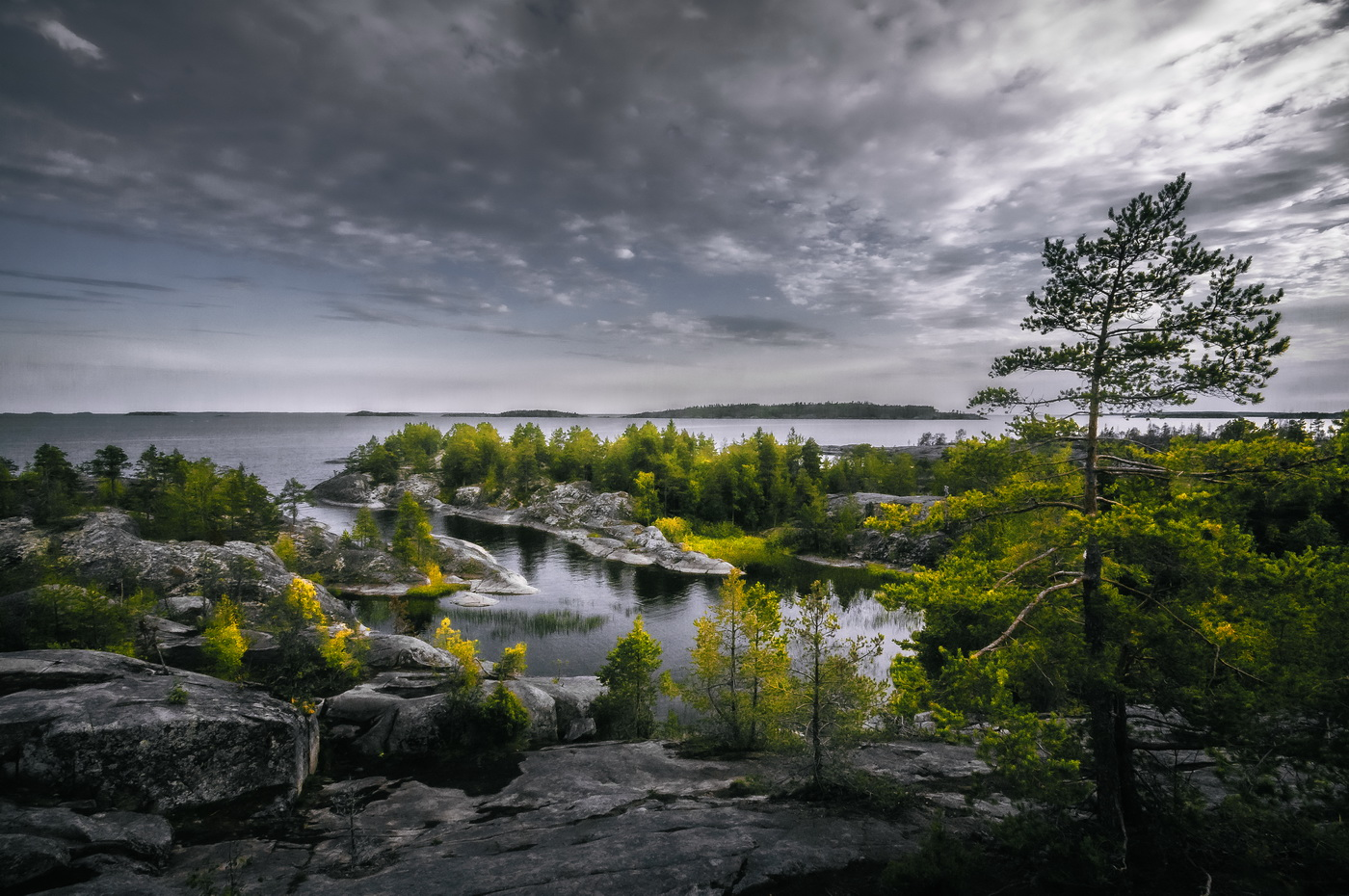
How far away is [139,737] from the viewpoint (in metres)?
14.0

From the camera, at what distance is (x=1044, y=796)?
9500 mm

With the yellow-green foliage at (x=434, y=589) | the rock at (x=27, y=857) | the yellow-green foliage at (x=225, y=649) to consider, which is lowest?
the yellow-green foliage at (x=434, y=589)

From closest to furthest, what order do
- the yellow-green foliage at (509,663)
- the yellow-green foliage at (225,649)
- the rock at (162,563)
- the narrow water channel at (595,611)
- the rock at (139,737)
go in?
the rock at (139,737) → the yellow-green foliage at (225,649) → the yellow-green foliage at (509,663) → the rock at (162,563) → the narrow water channel at (595,611)

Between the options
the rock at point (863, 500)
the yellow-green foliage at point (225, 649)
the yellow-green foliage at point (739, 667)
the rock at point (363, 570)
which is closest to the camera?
the yellow-green foliage at point (739, 667)

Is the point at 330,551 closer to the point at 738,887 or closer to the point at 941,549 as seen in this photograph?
the point at 738,887

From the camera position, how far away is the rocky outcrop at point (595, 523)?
200 feet

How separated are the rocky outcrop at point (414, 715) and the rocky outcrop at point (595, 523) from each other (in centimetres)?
3267

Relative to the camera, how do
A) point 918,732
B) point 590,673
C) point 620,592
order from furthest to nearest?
point 620,592 → point 590,673 → point 918,732

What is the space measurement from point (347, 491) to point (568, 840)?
10609cm

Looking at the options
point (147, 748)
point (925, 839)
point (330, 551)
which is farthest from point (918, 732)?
point (330, 551)

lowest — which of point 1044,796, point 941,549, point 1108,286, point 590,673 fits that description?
point 590,673

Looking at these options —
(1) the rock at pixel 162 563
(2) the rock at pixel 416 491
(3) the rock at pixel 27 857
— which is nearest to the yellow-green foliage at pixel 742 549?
(1) the rock at pixel 162 563

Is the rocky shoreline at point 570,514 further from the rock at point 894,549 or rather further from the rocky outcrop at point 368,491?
the rock at point 894,549

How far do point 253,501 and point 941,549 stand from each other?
6994cm
